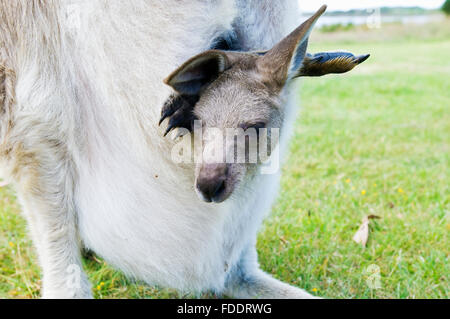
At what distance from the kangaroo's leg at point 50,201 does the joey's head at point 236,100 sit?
0.52 meters

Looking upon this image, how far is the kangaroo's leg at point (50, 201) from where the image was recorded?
190 centimetres

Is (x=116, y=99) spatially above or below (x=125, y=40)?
below

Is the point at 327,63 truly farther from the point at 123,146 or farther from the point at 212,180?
the point at 123,146

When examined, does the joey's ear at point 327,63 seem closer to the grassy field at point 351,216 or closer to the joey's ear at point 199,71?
the joey's ear at point 199,71

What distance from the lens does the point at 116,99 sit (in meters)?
1.83

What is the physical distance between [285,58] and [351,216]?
73.5 inches

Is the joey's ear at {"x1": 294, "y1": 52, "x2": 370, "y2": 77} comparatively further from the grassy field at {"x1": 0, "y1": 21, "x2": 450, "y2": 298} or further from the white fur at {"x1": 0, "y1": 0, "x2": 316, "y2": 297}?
the grassy field at {"x1": 0, "y1": 21, "x2": 450, "y2": 298}

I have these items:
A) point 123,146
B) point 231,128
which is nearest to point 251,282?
point 123,146

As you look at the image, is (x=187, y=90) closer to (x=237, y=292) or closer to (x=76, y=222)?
(x=76, y=222)

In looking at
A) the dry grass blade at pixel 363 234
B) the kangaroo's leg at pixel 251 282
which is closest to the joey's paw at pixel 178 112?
the kangaroo's leg at pixel 251 282

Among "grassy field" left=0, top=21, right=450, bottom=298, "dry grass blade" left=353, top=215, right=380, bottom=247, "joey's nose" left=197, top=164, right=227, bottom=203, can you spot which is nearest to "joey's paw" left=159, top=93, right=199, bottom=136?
"joey's nose" left=197, top=164, right=227, bottom=203

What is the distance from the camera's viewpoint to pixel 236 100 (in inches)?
66.6

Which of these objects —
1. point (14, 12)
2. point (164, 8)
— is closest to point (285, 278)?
point (164, 8)
